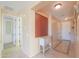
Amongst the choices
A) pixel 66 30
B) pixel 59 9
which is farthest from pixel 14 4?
pixel 66 30

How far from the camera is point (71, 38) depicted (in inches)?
59.6

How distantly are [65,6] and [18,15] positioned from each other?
27.5 inches

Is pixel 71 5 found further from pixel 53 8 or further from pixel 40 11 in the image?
pixel 40 11

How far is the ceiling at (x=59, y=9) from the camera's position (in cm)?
148

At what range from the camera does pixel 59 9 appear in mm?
1506

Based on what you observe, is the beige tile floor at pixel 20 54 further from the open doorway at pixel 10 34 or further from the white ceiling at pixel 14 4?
the white ceiling at pixel 14 4

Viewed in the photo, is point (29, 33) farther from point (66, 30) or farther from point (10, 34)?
point (66, 30)

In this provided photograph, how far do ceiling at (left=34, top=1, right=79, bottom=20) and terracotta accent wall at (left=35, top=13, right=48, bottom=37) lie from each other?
11 centimetres

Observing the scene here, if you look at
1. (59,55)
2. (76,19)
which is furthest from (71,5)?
(59,55)

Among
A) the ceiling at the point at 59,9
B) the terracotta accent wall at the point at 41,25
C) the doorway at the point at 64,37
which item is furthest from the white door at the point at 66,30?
the terracotta accent wall at the point at 41,25

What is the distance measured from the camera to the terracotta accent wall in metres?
1.57

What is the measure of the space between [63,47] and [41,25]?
0.49 meters

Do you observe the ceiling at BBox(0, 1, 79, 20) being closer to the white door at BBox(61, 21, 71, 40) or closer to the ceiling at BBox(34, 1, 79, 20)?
the ceiling at BBox(34, 1, 79, 20)

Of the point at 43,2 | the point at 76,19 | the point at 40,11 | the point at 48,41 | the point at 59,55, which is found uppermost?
the point at 43,2
